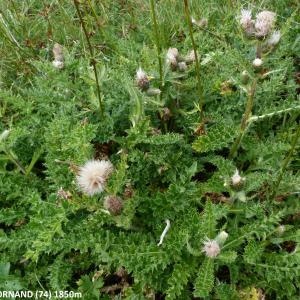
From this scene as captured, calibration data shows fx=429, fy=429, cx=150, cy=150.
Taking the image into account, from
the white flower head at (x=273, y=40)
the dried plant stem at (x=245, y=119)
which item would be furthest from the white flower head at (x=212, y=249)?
the white flower head at (x=273, y=40)

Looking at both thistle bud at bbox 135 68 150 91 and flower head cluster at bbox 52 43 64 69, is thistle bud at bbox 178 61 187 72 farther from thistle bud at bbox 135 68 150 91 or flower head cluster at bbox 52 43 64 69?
flower head cluster at bbox 52 43 64 69

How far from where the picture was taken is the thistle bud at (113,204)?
185 cm

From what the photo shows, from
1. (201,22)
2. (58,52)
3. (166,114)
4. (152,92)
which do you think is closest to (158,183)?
(166,114)

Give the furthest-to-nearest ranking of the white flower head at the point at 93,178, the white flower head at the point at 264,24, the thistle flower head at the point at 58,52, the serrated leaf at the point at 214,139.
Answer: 1. the thistle flower head at the point at 58,52
2. the serrated leaf at the point at 214,139
3. the white flower head at the point at 264,24
4. the white flower head at the point at 93,178

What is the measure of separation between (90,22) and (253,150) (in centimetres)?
167

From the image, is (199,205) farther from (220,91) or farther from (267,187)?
(220,91)

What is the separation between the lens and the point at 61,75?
2504 millimetres

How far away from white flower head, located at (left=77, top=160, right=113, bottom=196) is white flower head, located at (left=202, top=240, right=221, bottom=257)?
1.73 ft

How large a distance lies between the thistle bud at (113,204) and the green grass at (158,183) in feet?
0.24

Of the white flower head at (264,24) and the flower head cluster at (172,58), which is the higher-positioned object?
the flower head cluster at (172,58)

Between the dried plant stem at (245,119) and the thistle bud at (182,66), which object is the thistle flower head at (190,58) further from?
the dried plant stem at (245,119)

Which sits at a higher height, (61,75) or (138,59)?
(138,59)

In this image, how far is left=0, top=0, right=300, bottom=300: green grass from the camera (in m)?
2.00

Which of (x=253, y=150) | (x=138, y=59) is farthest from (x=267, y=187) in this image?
(x=138, y=59)
